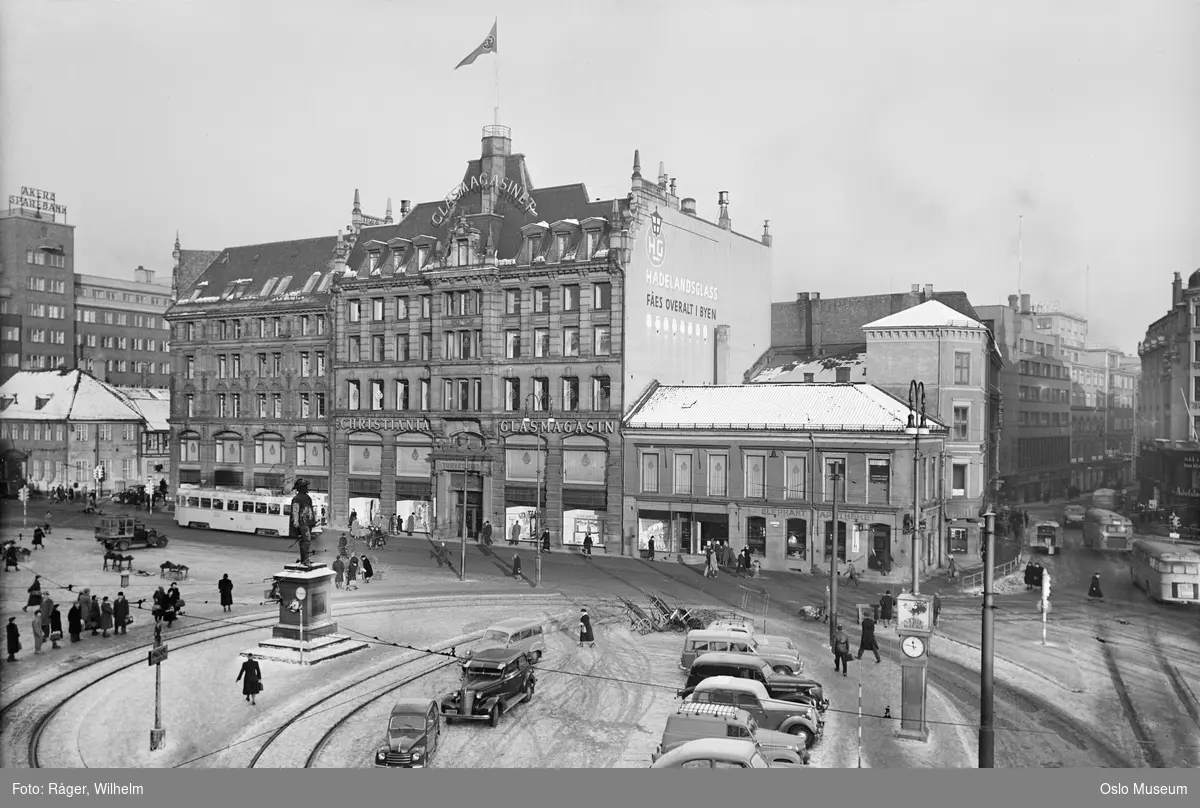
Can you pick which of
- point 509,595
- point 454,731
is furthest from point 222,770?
point 509,595

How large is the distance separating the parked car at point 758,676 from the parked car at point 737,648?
821 millimetres

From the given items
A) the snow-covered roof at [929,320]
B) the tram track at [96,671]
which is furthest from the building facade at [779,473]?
the tram track at [96,671]

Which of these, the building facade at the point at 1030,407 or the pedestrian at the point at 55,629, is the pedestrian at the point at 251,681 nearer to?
the pedestrian at the point at 55,629

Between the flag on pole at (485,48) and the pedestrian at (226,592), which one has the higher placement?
the flag on pole at (485,48)

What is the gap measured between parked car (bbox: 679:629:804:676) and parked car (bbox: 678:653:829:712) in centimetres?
82

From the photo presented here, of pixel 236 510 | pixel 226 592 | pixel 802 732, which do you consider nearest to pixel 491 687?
pixel 802 732

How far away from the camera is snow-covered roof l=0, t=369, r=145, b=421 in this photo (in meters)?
86.9

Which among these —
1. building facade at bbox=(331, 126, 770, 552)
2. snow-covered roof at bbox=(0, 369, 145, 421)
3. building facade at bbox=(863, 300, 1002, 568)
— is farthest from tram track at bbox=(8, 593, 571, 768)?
snow-covered roof at bbox=(0, 369, 145, 421)

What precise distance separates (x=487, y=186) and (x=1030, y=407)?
56478mm

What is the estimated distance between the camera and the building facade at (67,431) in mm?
87000

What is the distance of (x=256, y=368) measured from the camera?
73.2m

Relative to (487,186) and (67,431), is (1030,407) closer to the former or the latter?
(487,186)

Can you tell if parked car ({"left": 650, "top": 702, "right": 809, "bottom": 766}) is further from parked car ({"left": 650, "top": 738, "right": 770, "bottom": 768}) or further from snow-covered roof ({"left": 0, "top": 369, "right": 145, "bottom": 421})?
snow-covered roof ({"left": 0, "top": 369, "right": 145, "bottom": 421})

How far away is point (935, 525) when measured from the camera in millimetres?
54719
